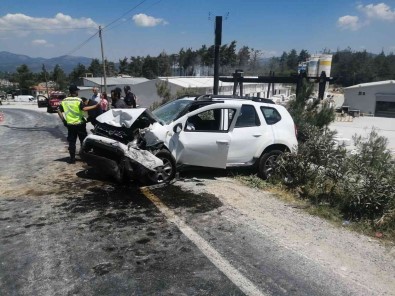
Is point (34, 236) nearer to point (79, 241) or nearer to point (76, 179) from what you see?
point (79, 241)

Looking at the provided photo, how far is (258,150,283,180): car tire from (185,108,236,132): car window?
3.30ft

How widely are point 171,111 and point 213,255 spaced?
4.30m

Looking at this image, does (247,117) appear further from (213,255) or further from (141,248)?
(141,248)

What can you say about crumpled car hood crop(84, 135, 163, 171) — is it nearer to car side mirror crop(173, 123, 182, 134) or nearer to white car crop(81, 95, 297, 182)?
white car crop(81, 95, 297, 182)

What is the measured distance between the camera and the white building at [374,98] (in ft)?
174

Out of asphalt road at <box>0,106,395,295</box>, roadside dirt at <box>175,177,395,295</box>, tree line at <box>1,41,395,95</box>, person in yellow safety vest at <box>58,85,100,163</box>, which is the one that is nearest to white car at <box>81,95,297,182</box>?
asphalt road at <box>0,106,395,295</box>

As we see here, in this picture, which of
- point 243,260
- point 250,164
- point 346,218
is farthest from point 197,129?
point 243,260

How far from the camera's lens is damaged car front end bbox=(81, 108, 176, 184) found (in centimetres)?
668

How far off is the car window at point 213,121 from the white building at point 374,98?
52535mm

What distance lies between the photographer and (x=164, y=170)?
23.0ft

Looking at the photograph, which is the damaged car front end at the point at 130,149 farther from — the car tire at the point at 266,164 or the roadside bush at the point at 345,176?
the roadside bush at the point at 345,176

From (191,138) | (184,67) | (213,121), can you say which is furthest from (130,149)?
(184,67)

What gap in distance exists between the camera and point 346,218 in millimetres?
5781

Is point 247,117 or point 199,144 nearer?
point 199,144
